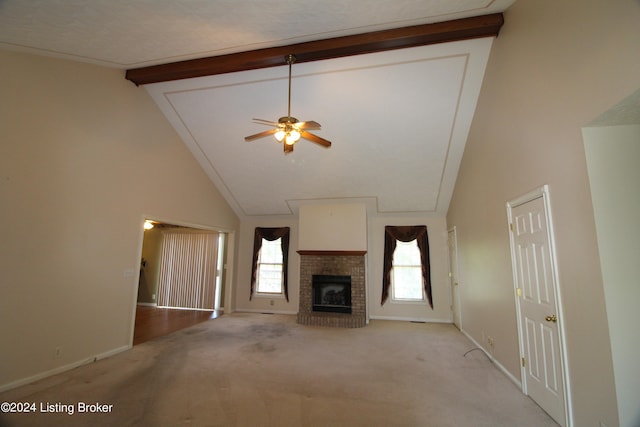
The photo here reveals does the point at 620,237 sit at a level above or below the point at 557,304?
above

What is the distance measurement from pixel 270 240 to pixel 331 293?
2.11 meters

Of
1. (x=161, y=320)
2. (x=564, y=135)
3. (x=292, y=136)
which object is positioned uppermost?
(x=292, y=136)

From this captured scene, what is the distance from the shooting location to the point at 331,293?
6.46 meters

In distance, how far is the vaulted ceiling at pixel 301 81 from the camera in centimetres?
272

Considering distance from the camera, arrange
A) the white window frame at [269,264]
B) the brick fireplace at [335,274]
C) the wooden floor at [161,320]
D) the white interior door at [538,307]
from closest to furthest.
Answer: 1. the white interior door at [538,307]
2. the wooden floor at [161,320]
3. the brick fireplace at [335,274]
4. the white window frame at [269,264]

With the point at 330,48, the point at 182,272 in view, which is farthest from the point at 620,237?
the point at 182,272

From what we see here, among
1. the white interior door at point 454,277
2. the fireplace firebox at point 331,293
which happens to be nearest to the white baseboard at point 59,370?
the fireplace firebox at point 331,293

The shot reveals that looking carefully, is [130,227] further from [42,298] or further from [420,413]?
[420,413]

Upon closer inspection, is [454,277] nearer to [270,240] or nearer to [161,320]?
[270,240]

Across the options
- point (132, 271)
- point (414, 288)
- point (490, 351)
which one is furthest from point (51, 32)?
point (414, 288)

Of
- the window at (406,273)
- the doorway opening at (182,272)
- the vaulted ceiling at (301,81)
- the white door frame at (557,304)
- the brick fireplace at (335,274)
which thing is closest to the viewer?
the white door frame at (557,304)

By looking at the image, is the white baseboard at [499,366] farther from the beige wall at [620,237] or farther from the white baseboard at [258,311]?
the white baseboard at [258,311]

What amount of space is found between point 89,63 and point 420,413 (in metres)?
5.46

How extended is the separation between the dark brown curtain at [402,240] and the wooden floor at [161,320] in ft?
13.5
